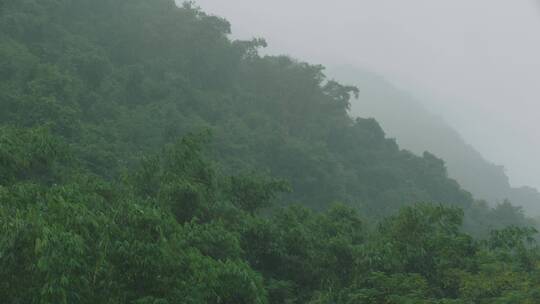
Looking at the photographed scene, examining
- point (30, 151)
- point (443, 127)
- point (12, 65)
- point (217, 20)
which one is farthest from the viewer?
point (443, 127)

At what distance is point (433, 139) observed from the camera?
8431 cm

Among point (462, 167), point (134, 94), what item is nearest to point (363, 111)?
point (462, 167)

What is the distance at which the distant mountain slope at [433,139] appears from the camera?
72.4 meters

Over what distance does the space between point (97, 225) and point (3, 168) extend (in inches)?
158

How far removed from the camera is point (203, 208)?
42.5 ft

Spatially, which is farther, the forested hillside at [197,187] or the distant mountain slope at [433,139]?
the distant mountain slope at [433,139]

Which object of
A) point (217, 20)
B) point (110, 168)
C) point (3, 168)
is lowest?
point (110, 168)

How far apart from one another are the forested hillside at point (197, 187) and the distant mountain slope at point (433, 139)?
111 feet

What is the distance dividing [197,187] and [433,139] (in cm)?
7586

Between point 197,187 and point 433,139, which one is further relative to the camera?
point 433,139

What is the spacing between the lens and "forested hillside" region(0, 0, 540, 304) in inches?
291

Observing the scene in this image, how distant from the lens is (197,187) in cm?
1251

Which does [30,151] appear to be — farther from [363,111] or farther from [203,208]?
[363,111]

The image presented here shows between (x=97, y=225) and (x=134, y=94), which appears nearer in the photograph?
(x=97, y=225)
